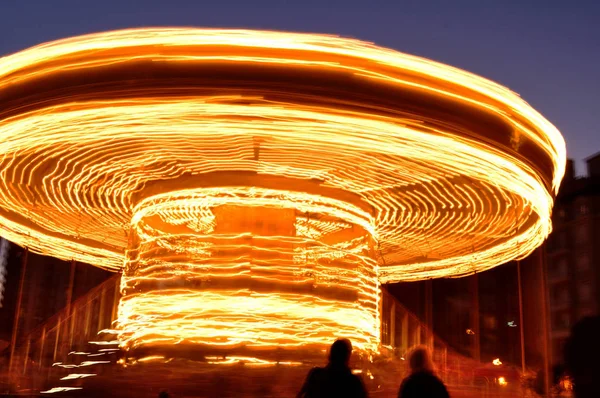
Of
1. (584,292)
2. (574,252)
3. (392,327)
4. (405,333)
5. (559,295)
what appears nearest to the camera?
(405,333)

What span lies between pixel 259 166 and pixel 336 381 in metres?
5.94

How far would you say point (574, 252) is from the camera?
45.2 meters

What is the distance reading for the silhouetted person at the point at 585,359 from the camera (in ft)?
7.43

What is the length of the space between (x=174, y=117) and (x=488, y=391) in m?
7.40

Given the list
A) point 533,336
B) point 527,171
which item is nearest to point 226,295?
point 527,171

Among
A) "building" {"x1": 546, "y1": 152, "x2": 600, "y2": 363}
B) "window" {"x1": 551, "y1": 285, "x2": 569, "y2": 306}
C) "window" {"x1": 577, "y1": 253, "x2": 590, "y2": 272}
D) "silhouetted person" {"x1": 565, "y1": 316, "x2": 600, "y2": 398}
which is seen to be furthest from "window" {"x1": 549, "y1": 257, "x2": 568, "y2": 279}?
"silhouetted person" {"x1": 565, "y1": 316, "x2": 600, "y2": 398}

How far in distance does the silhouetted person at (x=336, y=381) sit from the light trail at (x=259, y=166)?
3543mm

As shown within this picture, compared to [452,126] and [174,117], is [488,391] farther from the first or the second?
[174,117]

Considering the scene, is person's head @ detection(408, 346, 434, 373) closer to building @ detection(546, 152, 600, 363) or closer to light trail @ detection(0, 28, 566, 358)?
light trail @ detection(0, 28, 566, 358)

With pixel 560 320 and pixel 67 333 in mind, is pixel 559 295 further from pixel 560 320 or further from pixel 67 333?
pixel 67 333

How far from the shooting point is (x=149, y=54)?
307 inches

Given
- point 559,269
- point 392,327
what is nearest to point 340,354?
point 392,327

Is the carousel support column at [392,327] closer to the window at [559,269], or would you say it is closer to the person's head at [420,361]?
the person's head at [420,361]

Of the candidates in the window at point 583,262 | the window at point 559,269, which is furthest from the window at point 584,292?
the window at point 559,269
